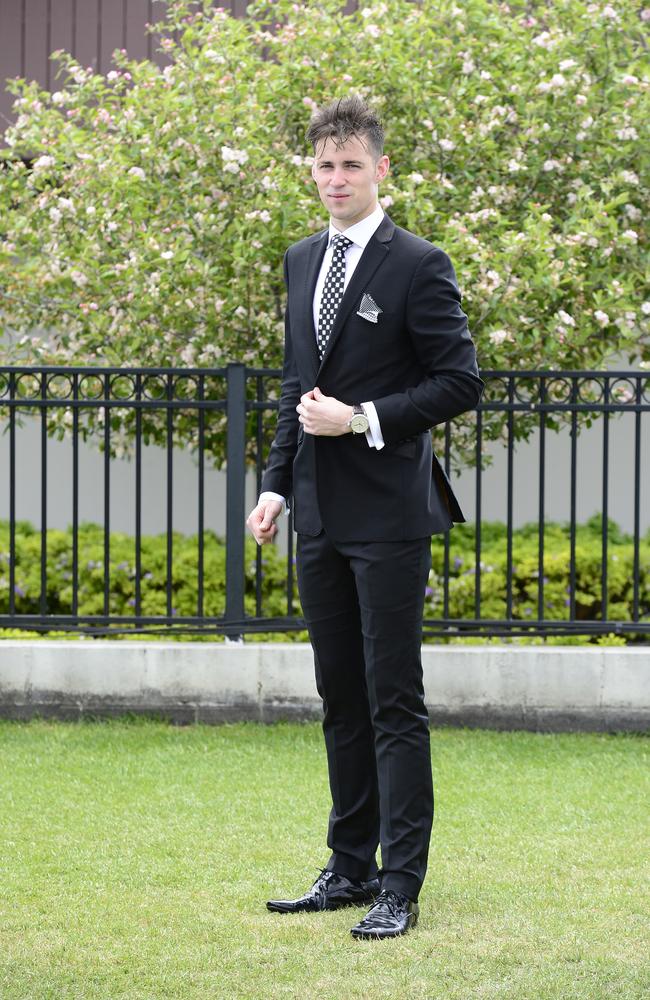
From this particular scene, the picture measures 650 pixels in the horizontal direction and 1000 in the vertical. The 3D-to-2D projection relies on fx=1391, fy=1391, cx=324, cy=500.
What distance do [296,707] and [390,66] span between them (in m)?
3.37

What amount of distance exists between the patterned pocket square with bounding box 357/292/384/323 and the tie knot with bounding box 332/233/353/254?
0.19 metres

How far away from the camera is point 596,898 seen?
13.2 ft

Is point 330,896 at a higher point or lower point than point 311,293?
lower

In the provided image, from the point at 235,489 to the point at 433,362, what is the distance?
3.17 m

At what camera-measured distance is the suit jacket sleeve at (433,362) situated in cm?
364

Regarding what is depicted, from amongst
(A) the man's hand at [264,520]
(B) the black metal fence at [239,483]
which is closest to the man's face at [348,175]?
(A) the man's hand at [264,520]

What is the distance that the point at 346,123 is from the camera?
364 centimetres

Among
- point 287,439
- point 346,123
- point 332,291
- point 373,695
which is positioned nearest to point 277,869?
point 373,695

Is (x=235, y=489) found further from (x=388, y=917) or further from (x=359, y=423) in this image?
(x=388, y=917)

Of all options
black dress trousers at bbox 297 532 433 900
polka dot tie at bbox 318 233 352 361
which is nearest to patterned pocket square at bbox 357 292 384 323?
polka dot tie at bbox 318 233 352 361

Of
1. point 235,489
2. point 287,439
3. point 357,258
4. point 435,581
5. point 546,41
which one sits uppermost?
point 546,41

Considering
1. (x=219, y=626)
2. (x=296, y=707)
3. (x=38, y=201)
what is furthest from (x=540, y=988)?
(x=38, y=201)

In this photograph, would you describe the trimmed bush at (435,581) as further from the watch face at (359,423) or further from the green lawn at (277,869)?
the watch face at (359,423)

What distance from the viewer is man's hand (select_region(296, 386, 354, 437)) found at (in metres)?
3.64
